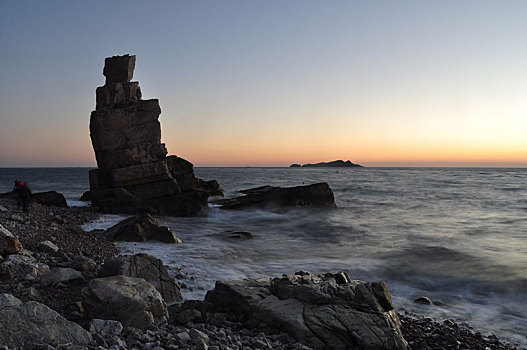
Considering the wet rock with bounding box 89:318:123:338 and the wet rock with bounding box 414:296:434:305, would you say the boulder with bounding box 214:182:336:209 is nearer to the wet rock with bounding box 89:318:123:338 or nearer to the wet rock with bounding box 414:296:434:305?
the wet rock with bounding box 414:296:434:305

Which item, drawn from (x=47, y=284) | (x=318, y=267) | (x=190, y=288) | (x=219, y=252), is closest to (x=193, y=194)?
(x=219, y=252)

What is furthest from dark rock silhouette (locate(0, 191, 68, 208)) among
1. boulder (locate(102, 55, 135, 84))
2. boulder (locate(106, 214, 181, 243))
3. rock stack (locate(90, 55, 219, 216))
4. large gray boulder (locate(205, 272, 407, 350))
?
large gray boulder (locate(205, 272, 407, 350))

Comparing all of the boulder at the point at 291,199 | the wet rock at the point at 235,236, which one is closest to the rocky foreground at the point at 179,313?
the wet rock at the point at 235,236

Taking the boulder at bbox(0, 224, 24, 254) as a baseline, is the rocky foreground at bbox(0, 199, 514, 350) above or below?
below

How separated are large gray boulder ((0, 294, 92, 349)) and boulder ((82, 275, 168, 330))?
80cm

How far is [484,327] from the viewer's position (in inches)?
276

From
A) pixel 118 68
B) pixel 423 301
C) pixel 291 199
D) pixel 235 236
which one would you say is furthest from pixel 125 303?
pixel 291 199

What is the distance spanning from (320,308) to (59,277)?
438 centimetres

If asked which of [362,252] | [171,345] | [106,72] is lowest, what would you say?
[362,252]

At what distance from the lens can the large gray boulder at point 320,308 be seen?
5.41m

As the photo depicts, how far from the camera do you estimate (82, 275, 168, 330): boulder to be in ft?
16.5

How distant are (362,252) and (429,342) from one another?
25.0ft

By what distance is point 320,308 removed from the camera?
584cm

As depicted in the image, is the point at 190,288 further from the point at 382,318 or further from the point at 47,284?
the point at 382,318
